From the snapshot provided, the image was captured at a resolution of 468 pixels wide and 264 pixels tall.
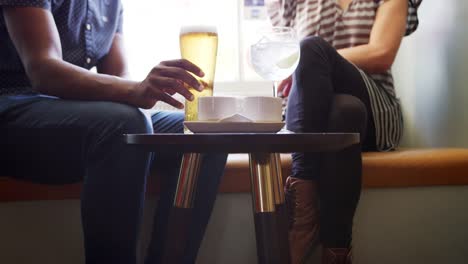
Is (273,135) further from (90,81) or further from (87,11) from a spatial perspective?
(87,11)

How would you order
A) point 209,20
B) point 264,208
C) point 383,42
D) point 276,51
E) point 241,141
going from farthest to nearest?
point 209,20
point 383,42
point 276,51
point 264,208
point 241,141

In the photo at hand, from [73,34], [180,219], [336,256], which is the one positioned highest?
[73,34]

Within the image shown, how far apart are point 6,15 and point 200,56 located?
406mm

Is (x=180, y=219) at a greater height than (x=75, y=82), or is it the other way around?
(x=75, y=82)

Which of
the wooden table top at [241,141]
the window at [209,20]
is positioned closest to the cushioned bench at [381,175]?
the wooden table top at [241,141]

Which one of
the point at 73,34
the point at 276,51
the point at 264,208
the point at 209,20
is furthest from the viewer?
the point at 209,20

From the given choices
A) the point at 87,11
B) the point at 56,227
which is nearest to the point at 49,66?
the point at 87,11

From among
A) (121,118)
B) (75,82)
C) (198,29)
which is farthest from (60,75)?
(198,29)

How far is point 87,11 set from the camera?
1085 mm

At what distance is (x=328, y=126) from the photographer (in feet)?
3.21

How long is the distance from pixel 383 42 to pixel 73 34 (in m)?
0.82

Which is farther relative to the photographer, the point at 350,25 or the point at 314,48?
the point at 350,25

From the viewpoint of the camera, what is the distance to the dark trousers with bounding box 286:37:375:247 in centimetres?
92

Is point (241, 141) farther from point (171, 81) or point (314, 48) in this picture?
point (314, 48)
